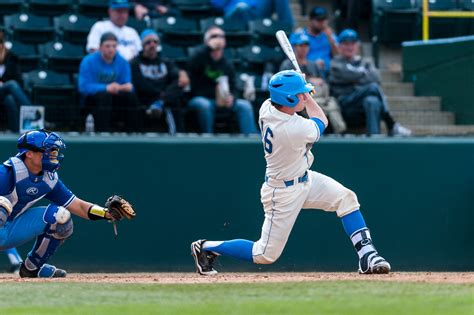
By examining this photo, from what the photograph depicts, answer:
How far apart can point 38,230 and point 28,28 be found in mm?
4662

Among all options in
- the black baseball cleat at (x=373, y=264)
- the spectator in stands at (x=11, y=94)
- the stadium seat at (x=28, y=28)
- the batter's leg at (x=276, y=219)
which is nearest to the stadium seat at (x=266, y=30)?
the stadium seat at (x=28, y=28)

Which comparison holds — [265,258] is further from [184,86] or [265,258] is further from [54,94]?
[54,94]

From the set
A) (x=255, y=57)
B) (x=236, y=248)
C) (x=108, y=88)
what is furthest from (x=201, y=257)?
(x=255, y=57)

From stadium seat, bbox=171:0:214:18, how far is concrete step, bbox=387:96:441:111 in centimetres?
261

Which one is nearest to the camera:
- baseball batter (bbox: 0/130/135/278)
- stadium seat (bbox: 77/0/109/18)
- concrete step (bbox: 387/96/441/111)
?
baseball batter (bbox: 0/130/135/278)

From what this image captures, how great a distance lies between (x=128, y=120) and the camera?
38.1 ft

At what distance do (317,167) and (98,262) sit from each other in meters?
2.31

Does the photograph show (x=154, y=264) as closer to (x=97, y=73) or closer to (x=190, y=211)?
(x=190, y=211)

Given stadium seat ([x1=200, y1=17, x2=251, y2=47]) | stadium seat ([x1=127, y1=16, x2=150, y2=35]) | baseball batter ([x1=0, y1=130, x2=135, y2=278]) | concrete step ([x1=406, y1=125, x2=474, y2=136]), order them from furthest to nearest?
stadium seat ([x1=200, y1=17, x2=251, y2=47]), stadium seat ([x1=127, y1=16, x2=150, y2=35]), concrete step ([x1=406, y1=125, x2=474, y2=136]), baseball batter ([x1=0, y1=130, x2=135, y2=278])

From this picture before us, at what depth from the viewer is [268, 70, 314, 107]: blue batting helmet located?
29.5 ft

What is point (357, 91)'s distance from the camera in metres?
12.6

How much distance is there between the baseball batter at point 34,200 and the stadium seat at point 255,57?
14.9ft

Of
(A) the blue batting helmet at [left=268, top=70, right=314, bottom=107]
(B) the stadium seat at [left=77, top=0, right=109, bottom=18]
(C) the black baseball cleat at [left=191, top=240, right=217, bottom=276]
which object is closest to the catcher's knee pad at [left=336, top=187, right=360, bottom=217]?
(A) the blue batting helmet at [left=268, top=70, right=314, bottom=107]

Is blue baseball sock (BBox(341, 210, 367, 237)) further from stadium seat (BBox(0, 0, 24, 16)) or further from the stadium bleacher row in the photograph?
stadium seat (BBox(0, 0, 24, 16))
